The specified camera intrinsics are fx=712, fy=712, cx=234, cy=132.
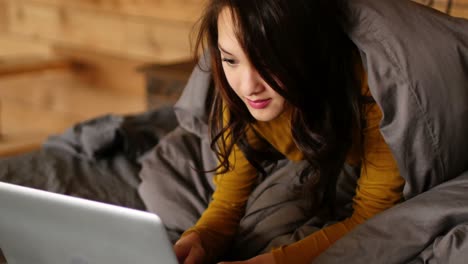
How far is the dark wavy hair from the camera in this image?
963mm

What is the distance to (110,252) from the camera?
821mm

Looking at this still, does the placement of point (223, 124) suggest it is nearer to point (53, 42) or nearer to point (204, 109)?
point (204, 109)

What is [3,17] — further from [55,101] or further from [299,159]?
[299,159]

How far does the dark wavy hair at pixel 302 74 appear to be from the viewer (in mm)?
963

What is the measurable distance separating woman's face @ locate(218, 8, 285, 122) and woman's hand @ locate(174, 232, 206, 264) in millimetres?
220

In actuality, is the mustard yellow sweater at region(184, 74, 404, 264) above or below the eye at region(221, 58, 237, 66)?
below

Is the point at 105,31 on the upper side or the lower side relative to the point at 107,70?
upper

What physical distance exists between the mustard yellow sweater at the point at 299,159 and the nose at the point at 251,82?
16 centimetres

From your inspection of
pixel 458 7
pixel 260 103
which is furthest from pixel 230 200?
pixel 458 7

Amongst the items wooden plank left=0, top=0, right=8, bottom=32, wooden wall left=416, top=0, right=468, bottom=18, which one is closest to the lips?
wooden wall left=416, top=0, right=468, bottom=18

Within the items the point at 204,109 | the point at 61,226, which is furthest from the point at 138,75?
the point at 61,226

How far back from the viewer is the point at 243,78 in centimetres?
100

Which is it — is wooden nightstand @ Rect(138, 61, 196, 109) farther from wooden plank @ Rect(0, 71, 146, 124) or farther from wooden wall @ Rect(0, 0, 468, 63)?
wooden plank @ Rect(0, 71, 146, 124)

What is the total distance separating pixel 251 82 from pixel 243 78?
1 cm
